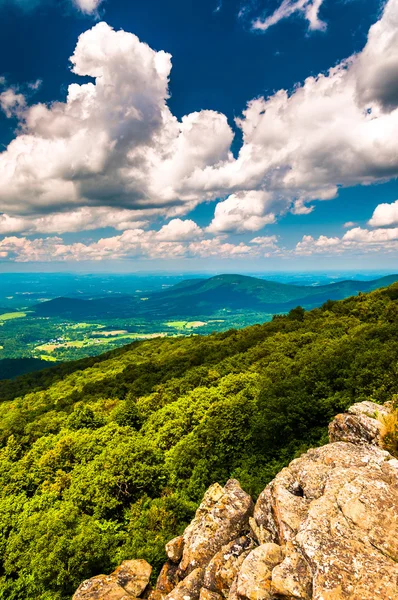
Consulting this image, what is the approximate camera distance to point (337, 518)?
40.8ft

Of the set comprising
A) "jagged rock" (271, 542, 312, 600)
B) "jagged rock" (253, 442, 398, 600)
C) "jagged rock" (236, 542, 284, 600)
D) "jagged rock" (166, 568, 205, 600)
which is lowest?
"jagged rock" (166, 568, 205, 600)

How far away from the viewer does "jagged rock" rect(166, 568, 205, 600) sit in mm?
14366

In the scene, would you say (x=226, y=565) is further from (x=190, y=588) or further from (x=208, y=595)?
(x=190, y=588)

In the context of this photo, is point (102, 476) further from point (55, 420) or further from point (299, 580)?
point (55, 420)

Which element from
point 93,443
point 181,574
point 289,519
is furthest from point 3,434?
point 289,519

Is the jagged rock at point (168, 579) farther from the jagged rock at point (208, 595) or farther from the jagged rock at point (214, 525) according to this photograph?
the jagged rock at point (208, 595)

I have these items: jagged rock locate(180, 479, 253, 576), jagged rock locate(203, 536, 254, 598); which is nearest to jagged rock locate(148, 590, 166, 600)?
jagged rock locate(180, 479, 253, 576)

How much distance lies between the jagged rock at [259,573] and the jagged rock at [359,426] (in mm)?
9575

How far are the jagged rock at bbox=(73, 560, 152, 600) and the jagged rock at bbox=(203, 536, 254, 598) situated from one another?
5156 mm

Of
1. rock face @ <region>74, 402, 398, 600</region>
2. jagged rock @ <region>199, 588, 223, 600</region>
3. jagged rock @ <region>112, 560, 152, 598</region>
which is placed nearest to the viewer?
rock face @ <region>74, 402, 398, 600</region>

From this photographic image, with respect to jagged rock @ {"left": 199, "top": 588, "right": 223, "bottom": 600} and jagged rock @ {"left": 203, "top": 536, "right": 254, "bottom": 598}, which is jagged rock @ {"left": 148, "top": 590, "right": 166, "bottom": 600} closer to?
jagged rock @ {"left": 203, "top": 536, "right": 254, "bottom": 598}

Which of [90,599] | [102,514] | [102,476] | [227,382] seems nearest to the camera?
[90,599]

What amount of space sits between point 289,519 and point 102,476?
22.7m

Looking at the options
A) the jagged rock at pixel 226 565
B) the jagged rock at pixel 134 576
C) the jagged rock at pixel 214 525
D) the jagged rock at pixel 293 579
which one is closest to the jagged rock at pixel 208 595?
the jagged rock at pixel 226 565
